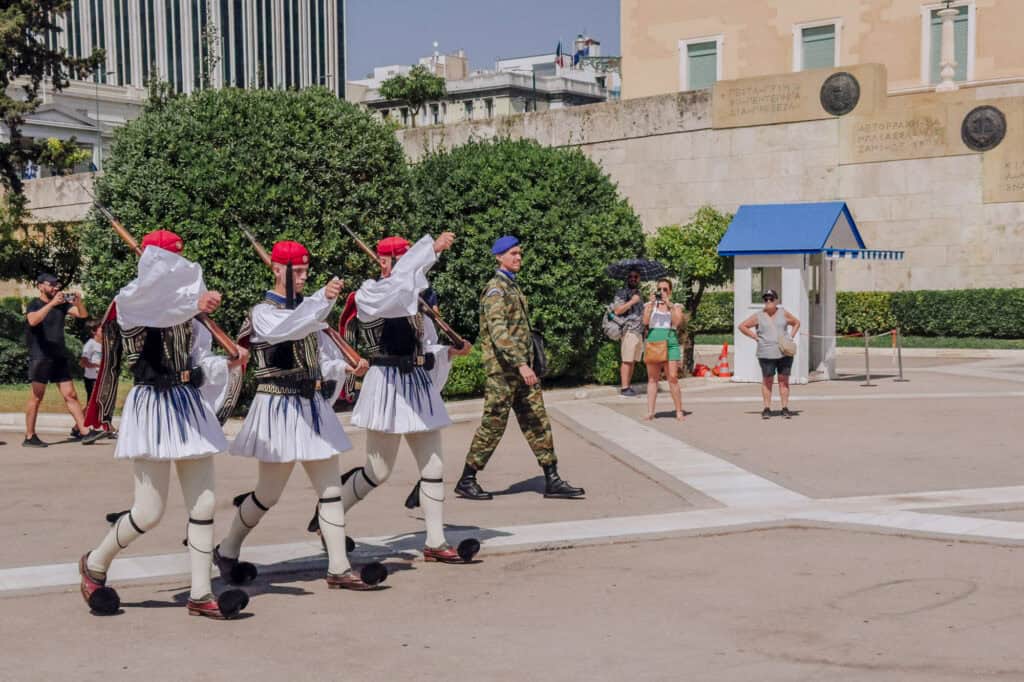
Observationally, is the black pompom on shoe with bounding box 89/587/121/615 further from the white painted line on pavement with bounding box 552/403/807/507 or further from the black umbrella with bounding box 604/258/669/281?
the black umbrella with bounding box 604/258/669/281

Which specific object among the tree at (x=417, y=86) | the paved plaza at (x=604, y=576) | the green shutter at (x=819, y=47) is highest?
the tree at (x=417, y=86)

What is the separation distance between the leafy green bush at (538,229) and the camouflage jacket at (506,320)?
768 centimetres

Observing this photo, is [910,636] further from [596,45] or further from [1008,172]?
[596,45]

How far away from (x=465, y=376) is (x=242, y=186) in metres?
3.99

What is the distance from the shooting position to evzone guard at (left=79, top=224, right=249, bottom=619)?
645 centimetres

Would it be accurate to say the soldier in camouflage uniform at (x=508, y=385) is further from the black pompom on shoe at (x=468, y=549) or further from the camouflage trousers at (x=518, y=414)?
the black pompom on shoe at (x=468, y=549)

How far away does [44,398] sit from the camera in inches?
699

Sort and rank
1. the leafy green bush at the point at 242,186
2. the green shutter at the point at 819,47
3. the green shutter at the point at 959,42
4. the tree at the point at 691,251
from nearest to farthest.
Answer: the leafy green bush at the point at 242,186, the tree at the point at 691,251, the green shutter at the point at 959,42, the green shutter at the point at 819,47

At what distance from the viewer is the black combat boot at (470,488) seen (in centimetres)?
1041

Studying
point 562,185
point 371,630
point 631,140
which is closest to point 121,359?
point 371,630

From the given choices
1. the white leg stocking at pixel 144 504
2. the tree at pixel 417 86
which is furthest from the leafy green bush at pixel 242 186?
the tree at pixel 417 86

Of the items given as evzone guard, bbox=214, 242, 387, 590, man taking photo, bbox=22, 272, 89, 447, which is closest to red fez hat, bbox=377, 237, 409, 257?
evzone guard, bbox=214, 242, 387, 590

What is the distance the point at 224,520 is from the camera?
31.6 ft

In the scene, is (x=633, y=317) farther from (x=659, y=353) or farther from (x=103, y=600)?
(x=103, y=600)
